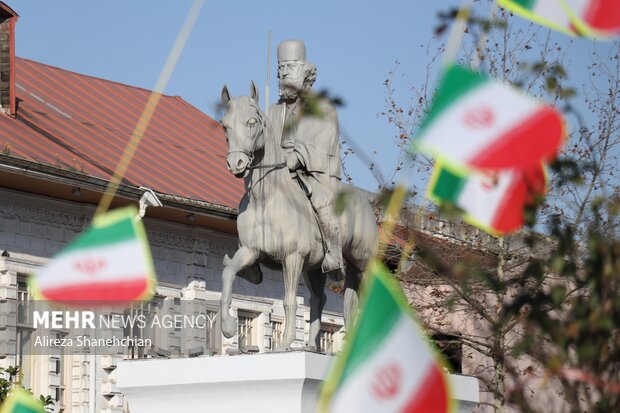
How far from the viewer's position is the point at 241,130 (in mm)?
12812

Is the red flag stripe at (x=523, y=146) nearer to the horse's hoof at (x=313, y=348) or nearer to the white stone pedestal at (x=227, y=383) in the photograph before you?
the white stone pedestal at (x=227, y=383)

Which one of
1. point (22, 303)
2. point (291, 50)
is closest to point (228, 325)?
point (291, 50)

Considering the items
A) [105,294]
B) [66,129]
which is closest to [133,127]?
[66,129]

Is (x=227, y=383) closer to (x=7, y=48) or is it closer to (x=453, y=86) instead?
(x=453, y=86)

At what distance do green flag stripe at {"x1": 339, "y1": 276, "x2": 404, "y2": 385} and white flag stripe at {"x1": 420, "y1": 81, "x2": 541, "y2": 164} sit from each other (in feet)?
1.77

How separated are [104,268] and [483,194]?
5.66 ft

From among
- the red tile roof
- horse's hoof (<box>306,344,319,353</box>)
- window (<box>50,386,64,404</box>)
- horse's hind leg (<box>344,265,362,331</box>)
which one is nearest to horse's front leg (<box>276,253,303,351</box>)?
horse's hoof (<box>306,344,319,353</box>)

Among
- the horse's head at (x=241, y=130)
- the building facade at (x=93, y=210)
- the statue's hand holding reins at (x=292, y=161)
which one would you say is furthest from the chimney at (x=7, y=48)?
the horse's head at (x=241, y=130)

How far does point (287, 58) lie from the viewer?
13961 mm

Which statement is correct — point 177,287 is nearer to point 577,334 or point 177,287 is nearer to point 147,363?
point 147,363

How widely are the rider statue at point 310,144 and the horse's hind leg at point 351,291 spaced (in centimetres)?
82

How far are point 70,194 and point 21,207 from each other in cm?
76

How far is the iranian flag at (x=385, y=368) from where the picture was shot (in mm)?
5918

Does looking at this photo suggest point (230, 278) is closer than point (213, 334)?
Yes
